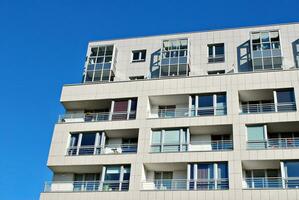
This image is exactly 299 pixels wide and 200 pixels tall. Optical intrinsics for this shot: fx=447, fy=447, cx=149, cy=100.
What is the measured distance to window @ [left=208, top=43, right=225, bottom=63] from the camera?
134ft

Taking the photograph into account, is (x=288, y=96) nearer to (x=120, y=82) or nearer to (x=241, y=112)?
(x=241, y=112)

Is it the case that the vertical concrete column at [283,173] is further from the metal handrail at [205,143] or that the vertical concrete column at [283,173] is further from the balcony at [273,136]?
the metal handrail at [205,143]

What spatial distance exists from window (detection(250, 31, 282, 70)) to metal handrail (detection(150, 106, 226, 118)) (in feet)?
18.2

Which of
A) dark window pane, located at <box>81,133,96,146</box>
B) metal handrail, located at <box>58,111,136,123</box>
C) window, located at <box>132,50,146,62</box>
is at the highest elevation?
window, located at <box>132,50,146,62</box>

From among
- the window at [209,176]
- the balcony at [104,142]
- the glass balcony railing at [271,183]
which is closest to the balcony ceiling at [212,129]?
the window at [209,176]

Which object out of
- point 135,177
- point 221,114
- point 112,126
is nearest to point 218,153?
point 221,114

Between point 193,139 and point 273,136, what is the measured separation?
6.31m

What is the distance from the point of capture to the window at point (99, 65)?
4144cm

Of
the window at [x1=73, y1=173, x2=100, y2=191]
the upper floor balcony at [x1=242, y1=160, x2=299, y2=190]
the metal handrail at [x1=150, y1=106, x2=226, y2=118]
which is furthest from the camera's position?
the metal handrail at [x1=150, y1=106, x2=226, y2=118]

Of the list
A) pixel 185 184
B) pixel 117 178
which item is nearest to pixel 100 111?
pixel 117 178

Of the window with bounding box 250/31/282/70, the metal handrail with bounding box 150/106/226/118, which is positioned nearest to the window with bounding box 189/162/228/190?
the metal handrail with bounding box 150/106/226/118

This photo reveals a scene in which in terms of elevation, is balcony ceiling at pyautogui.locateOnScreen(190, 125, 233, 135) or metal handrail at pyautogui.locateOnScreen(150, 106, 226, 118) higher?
metal handrail at pyautogui.locateOnScreen(150, 106, 226, 118)

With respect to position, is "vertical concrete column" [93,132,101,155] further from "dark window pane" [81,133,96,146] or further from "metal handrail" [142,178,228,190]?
"metal handrail" [142,178,228,190]

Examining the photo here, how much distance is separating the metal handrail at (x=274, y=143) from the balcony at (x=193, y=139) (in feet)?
5.92
